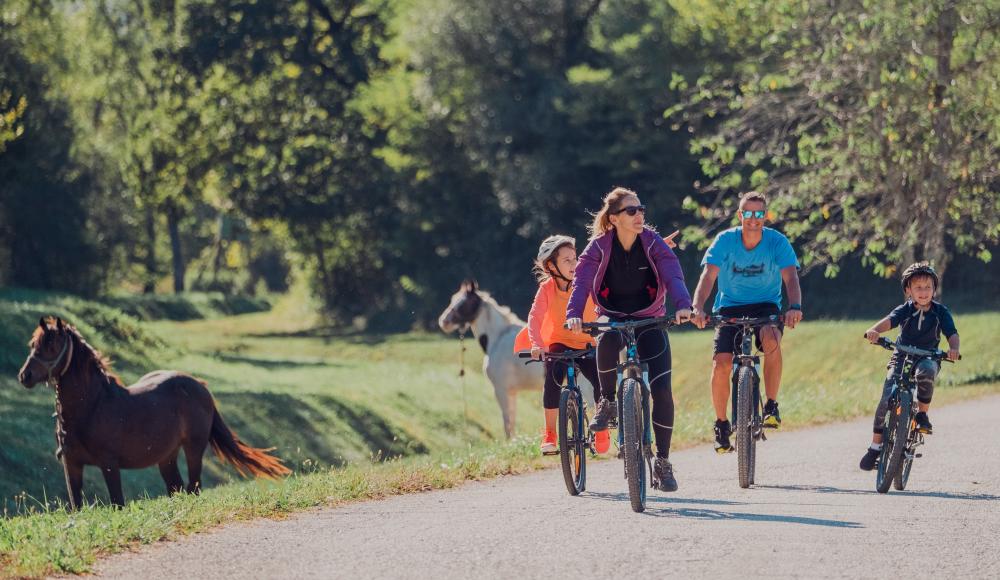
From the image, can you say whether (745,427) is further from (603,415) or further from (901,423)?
(603,415)

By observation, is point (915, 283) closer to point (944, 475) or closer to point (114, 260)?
point (944, 475)

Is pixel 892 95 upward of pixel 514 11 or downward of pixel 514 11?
downward

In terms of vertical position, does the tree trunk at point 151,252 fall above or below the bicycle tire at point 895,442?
above

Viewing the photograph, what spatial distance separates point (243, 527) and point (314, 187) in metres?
46.7

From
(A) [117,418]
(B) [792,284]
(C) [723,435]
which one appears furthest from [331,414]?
(B) [792,284]

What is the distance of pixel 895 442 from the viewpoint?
11000 millimetres

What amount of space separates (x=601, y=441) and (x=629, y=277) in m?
1.51

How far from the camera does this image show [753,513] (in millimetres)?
9656

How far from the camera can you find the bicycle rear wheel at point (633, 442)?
9.51 metres

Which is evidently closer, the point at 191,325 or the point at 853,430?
the point at 853,430

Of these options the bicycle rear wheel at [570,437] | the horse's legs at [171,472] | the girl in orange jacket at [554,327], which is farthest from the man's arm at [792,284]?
the horse's legs at [171,472]

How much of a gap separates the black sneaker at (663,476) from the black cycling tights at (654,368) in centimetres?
6

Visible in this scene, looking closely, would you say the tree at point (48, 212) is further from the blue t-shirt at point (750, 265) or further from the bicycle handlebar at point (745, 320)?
the bicycle handlebar at point (745, 320)

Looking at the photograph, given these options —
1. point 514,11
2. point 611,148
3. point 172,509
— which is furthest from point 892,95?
point 514,11
